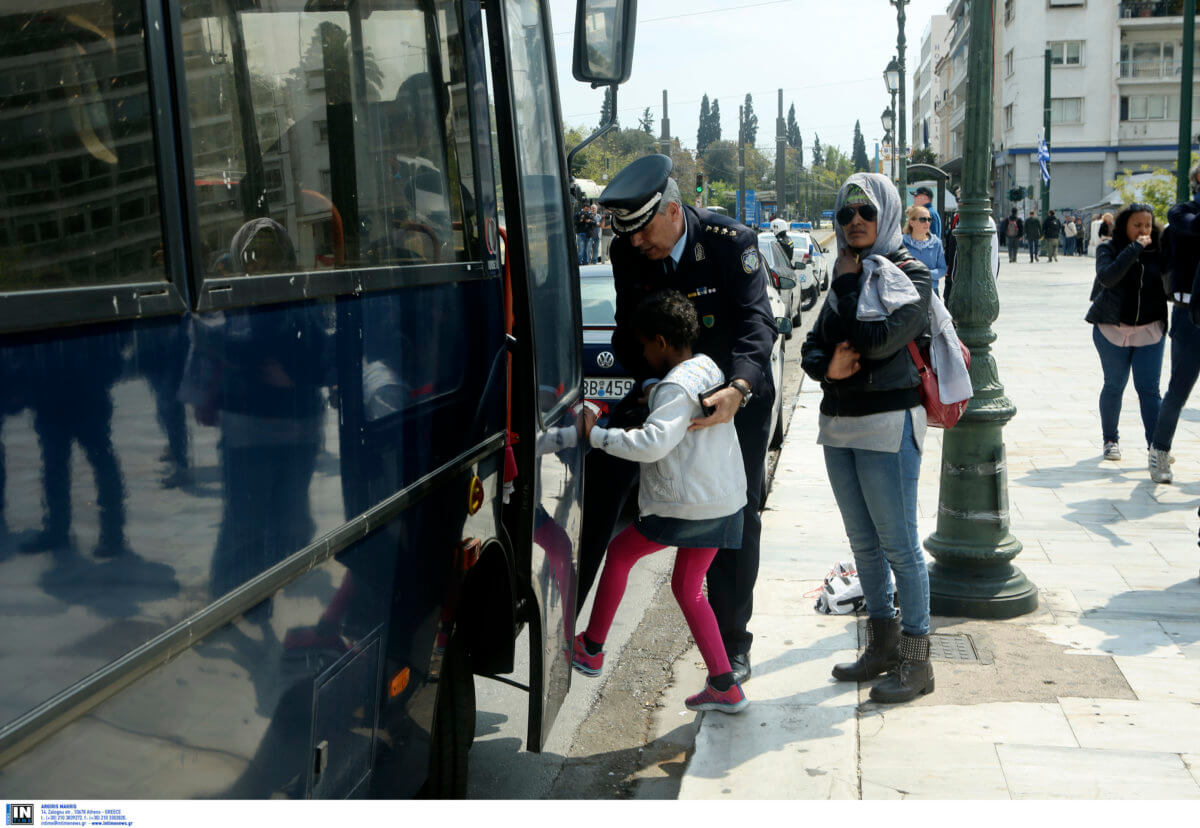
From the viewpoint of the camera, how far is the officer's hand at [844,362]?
4.29 metres

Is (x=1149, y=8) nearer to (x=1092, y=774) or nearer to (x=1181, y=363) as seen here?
(x=1181, y=363)

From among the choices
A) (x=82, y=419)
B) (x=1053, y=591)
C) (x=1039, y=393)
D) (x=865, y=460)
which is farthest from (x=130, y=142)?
(x=1039, y=393)

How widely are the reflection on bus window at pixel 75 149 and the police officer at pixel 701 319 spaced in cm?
235

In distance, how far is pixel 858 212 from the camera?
4277mm

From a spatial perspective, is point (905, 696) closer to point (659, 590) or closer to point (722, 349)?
point (722, 349)

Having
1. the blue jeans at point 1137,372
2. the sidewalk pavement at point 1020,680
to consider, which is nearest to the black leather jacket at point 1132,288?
the blue jeans at point 1137,372

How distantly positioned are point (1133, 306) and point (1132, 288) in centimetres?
13

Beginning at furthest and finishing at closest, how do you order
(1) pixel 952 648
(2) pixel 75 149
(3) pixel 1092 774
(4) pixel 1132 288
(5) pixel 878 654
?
(4) pixel 1132 288, (1) pixel 952 648, (5) pixel 878 654, (3) pixel 1092 774, (2) pixel 75 149

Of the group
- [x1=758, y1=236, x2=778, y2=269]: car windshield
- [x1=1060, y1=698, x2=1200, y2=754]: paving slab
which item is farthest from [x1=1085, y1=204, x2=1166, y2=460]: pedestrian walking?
[x1=758, y1=236, x2=778, y2=269]: car windshield

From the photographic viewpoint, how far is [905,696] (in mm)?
4520

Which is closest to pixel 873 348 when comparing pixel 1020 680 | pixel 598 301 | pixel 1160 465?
pixel 1020 680

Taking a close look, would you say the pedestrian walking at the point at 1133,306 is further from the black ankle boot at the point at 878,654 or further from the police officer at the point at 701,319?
the police officer at the point at 701,319

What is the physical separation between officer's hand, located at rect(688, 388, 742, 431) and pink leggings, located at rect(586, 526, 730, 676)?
0.49 meters

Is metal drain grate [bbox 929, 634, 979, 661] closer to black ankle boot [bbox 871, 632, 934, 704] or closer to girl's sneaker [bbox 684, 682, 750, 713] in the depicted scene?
black ankle boot [bbox 871, 632, 934, 704]
